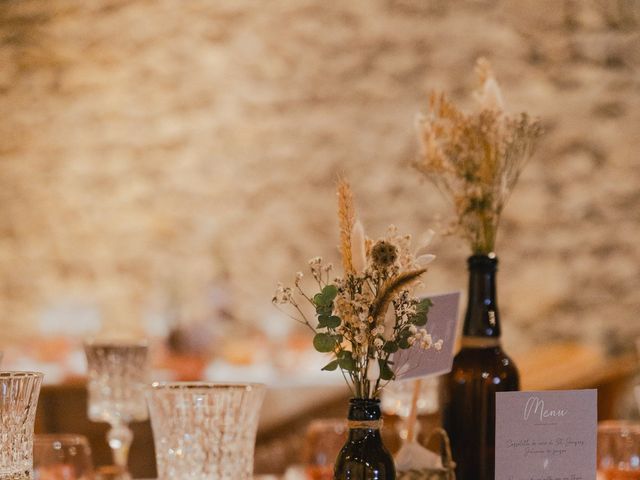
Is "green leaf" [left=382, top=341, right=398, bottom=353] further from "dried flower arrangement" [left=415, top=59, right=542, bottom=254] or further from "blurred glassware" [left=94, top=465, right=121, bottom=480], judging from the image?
"blurred glassware" [left=94, top=465, right=121, bottom=480]

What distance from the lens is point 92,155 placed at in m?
4.92

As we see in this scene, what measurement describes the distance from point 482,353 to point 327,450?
11.4 inches

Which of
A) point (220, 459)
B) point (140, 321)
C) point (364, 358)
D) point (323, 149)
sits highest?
point (323, 149)

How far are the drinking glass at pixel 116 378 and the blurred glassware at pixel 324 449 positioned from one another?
0.33 m

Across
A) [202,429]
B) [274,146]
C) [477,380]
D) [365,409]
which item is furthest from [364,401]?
[274,146]

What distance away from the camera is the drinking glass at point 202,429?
42.7 inches

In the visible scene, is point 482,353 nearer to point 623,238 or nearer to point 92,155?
point 623,238

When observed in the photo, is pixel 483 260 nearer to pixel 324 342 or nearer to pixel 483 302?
pixel 483 302

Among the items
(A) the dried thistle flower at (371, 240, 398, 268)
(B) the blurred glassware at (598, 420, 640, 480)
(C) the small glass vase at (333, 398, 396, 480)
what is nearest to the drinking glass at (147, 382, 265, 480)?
(C) the small glass vase at (333, 398, 396, 480)

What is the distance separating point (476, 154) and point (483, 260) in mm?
157

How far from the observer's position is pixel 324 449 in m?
1.38

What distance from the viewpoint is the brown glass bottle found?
4.17 ft

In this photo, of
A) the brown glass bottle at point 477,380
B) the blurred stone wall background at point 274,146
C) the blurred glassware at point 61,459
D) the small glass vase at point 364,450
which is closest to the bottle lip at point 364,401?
the small glass vase at point 364,450

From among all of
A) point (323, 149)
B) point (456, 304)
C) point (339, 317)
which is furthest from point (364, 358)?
point (323, 149)
